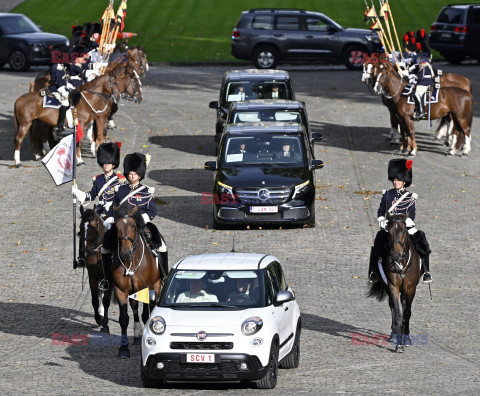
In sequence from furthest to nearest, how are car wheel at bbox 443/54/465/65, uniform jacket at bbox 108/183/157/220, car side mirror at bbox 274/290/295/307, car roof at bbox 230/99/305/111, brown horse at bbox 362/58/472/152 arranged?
car wheel at bbox 443/54/465/65, brown horse at bbox 362/58/472/152, car roof at bbox 230/99/305/111, uniform jacket at bbox 108/183/157/220, car side mirror at bbox 274/290/295/307

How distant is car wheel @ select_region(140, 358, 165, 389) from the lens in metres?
13.4

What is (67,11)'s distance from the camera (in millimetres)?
61719

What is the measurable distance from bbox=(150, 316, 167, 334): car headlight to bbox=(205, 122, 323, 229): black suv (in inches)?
383

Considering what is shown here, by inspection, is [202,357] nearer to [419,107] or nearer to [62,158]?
[62,158]

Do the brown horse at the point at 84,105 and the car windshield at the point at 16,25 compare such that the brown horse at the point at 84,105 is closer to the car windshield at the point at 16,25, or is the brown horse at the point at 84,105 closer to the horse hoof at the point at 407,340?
the car windshield at the point at 16,25

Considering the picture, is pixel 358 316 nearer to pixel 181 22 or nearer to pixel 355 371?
pixel 355 371

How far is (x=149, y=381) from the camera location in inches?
531

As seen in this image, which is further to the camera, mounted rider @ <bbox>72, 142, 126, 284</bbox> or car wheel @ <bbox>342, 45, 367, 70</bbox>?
car wheel @ <bbox>342, 45, 367, 70</bbox>

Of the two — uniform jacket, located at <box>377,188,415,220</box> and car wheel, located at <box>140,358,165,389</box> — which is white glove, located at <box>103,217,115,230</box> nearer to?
car wheel, located at <box>140,358,165,389</box>

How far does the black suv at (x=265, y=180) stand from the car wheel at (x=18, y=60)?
20795mm

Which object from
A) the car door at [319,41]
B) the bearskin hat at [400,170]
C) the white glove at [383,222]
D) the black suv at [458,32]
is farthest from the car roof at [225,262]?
the black suv at [458,32]

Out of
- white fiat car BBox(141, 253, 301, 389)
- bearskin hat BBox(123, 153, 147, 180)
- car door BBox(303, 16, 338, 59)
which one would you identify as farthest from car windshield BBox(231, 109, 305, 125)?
car door BBox(303, 16, 338, 59)

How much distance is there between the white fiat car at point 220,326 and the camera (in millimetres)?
13062

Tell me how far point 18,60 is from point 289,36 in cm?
995
